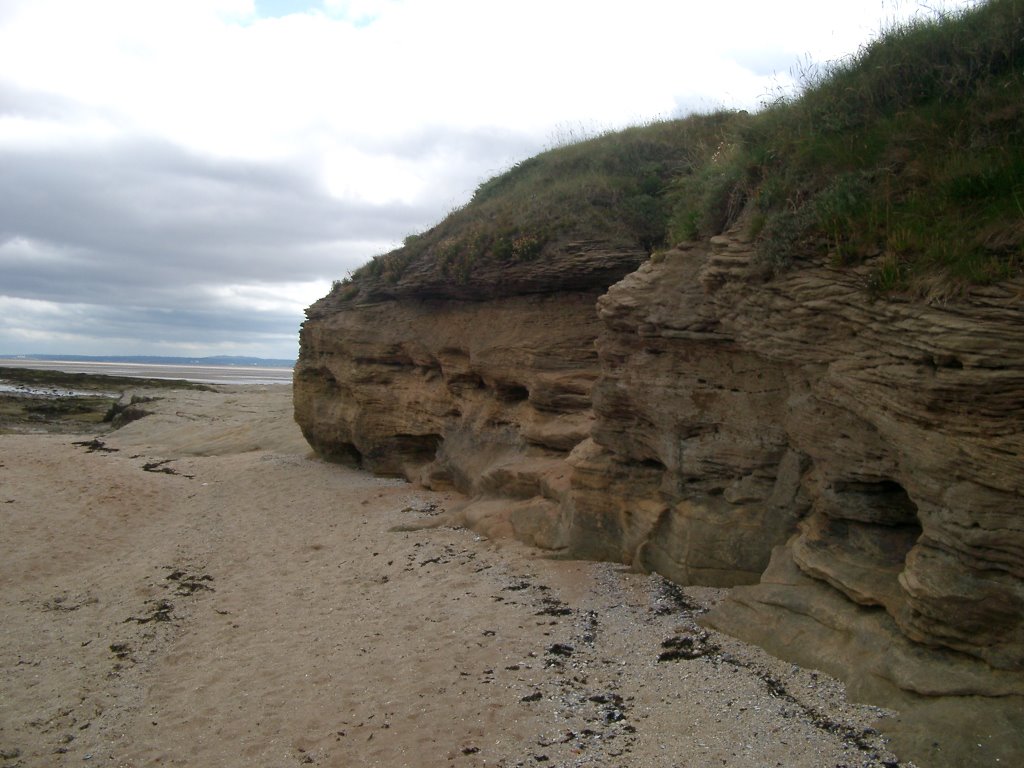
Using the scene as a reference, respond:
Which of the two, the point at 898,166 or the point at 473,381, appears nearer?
the point at 898,166

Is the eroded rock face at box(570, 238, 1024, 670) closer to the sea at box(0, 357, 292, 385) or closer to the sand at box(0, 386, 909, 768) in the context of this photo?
the sand at box(0, 386, 909, 768)

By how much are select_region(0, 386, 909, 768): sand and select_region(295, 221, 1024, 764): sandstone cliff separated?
466 millimetres

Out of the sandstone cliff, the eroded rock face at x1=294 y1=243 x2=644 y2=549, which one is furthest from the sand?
the eroded rock face at x1=294 y1=243 x2=644 y2=549

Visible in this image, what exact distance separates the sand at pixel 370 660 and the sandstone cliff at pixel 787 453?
0.47m

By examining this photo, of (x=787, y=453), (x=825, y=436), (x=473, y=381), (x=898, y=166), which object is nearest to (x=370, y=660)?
(x=787, y=453)

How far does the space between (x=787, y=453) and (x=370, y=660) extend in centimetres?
452

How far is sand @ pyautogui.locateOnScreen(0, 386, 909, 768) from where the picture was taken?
5.96 metres

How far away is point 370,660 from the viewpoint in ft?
25.0

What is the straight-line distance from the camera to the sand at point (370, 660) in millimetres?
5965

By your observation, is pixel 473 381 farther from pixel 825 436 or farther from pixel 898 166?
pixel 898 166

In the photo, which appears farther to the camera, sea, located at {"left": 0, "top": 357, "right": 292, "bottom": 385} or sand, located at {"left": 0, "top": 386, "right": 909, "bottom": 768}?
sea, located at {"left": 0, "top": 357, "right": 292, "bottom": 385}

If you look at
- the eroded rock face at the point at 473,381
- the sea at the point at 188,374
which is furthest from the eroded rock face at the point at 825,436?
the sea at the point at 188,374

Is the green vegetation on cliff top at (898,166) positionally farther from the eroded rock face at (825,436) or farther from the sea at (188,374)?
the sea at (188,374)

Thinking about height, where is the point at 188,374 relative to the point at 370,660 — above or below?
→ above
